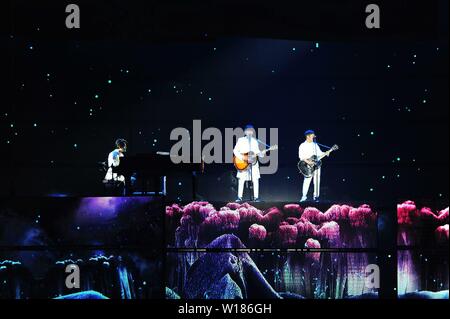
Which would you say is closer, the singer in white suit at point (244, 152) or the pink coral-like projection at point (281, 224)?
the pink coral-like projection at point (281, 224)

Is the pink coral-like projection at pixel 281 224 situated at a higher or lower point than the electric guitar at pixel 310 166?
lower

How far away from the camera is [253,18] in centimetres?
905

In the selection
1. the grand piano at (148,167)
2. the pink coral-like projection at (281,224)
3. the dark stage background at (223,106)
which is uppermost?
the dark stage background at (223,106)

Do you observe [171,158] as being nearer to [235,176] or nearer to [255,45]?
[235,176]

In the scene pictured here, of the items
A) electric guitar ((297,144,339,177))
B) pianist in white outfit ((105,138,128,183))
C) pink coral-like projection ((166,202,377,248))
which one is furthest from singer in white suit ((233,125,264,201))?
pink coral-like projection ((166,202,377,248))

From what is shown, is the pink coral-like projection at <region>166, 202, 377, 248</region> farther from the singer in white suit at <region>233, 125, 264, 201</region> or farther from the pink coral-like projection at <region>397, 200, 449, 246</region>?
the singer in white suit at <region>233, 125, 264, 201</region>

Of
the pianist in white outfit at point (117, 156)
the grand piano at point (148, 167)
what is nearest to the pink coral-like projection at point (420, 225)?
the grand piano at point (148, 167)

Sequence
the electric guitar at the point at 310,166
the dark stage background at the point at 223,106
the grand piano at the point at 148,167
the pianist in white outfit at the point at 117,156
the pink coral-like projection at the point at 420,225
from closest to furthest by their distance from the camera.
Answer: the pink coral-like projection at the point at 420,225 → the grand piano at the point at 148,167 → the pianist in white outfit at the point at 117,156 → the electric guitar at the point at 310,166 → the dark stage background at the point at 223,106

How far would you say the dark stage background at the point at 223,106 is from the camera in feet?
35.2

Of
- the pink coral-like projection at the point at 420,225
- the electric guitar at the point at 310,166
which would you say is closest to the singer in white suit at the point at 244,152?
the electric guitar at the point at 310,166

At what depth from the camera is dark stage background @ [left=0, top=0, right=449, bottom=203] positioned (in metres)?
10.7

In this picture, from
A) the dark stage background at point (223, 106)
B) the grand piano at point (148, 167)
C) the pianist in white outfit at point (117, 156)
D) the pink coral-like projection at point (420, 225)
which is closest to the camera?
the pink coral-like projection at point (420, 225)

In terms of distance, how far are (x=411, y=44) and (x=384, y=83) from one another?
2.44 ft

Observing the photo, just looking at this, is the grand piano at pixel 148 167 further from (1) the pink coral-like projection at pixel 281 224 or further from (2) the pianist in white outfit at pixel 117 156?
(1) the pink coral-like projection at pixel 281 224
